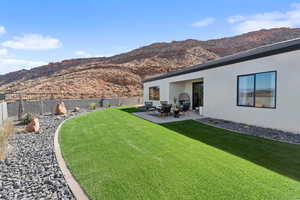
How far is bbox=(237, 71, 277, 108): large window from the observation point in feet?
18.0

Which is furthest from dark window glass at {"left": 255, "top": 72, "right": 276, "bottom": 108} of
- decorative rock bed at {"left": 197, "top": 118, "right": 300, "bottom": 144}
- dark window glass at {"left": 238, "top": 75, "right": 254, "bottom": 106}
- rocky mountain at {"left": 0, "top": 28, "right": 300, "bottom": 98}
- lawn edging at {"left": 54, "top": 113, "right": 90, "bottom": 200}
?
rocky mountain at {"left": 0, "top": 28, "right": 300, "bottom": 98}

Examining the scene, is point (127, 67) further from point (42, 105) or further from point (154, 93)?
point (42, 105)

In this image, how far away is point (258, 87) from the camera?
593 cm

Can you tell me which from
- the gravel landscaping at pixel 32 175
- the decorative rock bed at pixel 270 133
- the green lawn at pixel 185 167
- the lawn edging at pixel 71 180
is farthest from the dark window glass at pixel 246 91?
the gravel landscaping at pixel 32 175

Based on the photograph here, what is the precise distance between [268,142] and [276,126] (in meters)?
1.55

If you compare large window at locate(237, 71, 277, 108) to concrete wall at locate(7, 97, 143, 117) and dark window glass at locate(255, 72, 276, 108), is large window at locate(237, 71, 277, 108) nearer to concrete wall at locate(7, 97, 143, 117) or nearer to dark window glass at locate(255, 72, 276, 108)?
dark window glass at locate(255, 72, 276, 108)

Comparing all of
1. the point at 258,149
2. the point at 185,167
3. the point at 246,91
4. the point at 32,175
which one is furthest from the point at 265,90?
the point at 32,175

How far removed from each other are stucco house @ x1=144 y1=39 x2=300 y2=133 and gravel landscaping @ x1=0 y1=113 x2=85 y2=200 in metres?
6.65

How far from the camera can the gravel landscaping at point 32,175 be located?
2215mm

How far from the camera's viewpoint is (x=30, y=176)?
2.72 metres

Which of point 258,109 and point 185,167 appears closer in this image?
point 185,167

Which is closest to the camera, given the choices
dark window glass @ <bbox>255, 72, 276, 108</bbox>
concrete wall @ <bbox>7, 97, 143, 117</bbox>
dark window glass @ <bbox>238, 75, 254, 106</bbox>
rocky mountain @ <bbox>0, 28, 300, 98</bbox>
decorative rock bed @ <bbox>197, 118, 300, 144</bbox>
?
decorative rock bed @ <bbox>197, 118, 300, 144</bbox>

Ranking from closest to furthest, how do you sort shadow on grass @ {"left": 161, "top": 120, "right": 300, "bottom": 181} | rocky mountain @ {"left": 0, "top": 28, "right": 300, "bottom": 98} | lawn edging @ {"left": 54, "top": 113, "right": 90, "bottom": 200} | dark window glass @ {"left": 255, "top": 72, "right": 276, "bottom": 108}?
lawn edging @ {"left": 54, "top": 113, "right": 90, "bottom": 200}
shadow on grass @ {"left": 161, "top": 120, "right": 300, "bottom": 181}
dark window glass @ {"left": 255, "top": 72, "right": 276, "bottom": 108}
rocky mountain @ {"left": 0, "top": 28, "right": 300, "bottom": 98}

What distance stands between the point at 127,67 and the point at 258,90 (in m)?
28.6
